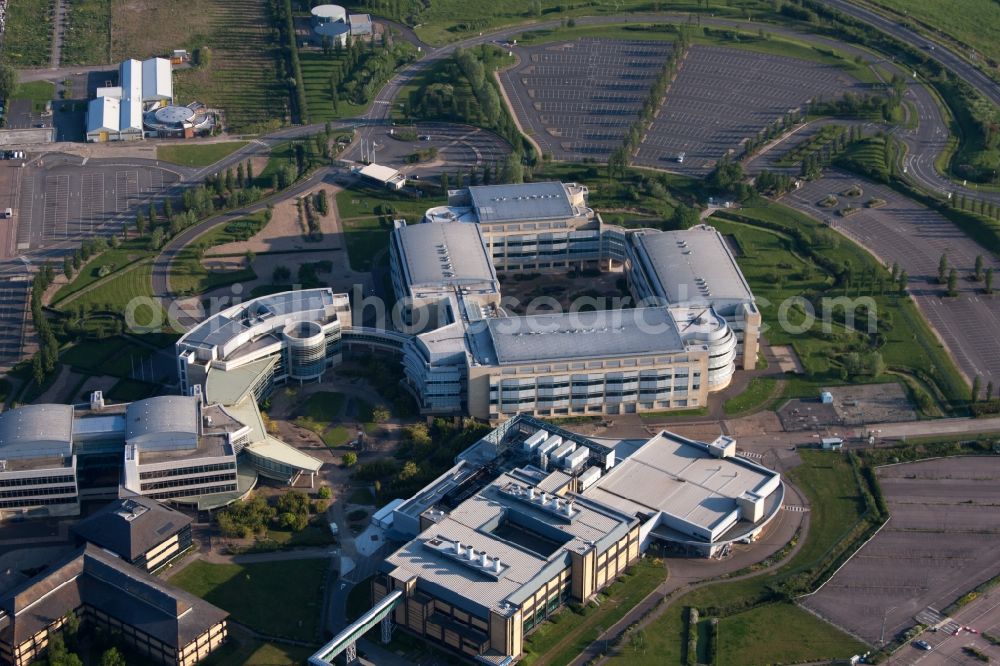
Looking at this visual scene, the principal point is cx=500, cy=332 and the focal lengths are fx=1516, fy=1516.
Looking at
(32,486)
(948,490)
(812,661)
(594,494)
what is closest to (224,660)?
(32,486)

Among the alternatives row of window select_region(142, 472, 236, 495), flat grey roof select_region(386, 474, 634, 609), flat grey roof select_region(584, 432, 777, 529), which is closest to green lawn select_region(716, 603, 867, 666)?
flat grey roof select_region(584, 432, 777, 529)

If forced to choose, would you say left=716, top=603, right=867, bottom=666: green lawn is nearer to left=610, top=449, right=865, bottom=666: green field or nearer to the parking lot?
left=610, top=449, right=865, bottom=666: green field

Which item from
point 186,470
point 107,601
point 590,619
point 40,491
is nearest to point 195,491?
point 186,470

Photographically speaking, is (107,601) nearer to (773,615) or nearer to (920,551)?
(773,615)

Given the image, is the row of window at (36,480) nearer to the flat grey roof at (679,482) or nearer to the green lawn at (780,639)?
the flat grey roof at (679,482)

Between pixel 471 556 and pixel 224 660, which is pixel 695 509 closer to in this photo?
pixel 471 556
